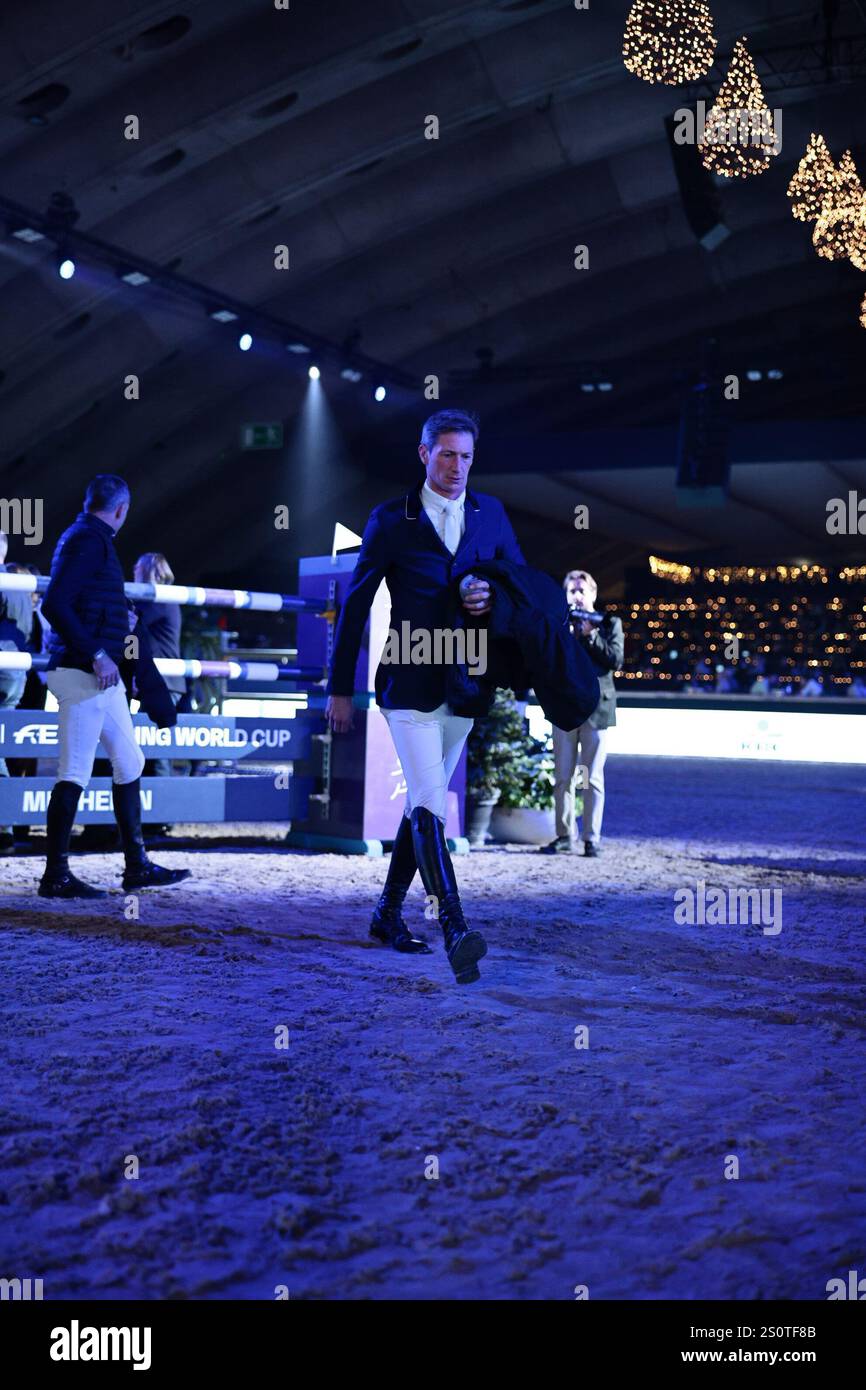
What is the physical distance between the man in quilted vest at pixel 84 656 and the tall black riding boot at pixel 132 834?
0.11 metres

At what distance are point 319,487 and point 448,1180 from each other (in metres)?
28.1

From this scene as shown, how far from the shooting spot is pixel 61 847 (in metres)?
6.21

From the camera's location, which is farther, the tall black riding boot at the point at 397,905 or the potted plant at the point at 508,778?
the potted plant at the point at 508,778

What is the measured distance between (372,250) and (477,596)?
23.2 m

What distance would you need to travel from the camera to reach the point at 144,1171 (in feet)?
8.86

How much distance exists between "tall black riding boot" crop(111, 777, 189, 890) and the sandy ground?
46 centimetres

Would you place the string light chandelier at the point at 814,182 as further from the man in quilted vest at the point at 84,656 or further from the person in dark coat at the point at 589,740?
the man in quilted vest at the point at 84,656

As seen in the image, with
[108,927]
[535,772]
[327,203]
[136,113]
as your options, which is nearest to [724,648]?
[327,203]

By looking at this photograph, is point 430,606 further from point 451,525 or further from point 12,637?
point 12,637

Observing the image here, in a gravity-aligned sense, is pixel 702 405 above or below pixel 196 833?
above

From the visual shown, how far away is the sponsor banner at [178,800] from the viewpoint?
297 inches

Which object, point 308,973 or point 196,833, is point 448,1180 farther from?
point 196,833

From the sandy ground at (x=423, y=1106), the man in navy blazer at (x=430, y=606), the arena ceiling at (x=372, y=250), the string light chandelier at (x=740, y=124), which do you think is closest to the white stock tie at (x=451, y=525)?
the man in navy blazer at (x=430, y=606)

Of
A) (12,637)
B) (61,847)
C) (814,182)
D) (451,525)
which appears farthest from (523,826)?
(814,182)
